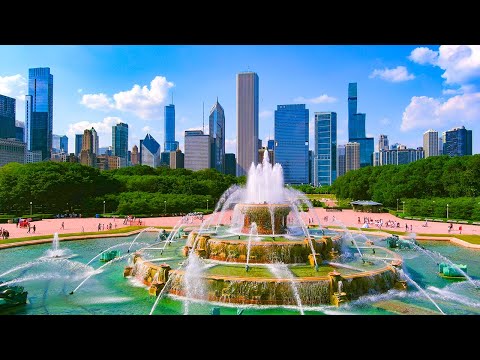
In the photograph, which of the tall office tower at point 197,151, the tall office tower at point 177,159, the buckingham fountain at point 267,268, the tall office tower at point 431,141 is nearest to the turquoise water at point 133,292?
the buckingham fountain at point 267,268

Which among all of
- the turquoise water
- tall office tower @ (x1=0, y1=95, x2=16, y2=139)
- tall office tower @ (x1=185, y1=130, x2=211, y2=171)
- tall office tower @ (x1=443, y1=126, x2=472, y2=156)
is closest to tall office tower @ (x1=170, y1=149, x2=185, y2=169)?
tall office tower @ (x1=185, y1=130, x2=211, y2=171)

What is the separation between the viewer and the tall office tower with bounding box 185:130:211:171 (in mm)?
188125

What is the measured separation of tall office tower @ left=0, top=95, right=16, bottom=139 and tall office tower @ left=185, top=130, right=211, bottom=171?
77565 mm

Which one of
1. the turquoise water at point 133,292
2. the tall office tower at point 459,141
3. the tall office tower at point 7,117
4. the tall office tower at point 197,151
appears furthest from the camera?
the tall office tower at point 197,151

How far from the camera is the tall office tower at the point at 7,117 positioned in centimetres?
12575

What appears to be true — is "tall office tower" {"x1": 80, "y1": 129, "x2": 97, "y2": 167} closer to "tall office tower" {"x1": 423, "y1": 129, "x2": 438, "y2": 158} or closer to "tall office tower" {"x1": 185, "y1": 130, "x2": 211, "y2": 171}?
"tall office tower" {"x1": 185, "y1": 130, "x2": 211, "y2": 171}

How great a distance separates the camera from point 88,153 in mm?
157125

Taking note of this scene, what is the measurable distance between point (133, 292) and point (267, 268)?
17.9 feet

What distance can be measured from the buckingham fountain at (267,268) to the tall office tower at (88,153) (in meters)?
132

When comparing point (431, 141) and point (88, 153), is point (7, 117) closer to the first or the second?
point (88, 153)

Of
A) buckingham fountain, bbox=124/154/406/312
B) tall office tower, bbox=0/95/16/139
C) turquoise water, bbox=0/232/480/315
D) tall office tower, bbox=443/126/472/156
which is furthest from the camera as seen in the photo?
tall office tower, bbox=443/126/472/156

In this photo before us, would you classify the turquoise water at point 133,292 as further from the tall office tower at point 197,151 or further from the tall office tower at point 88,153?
the tall office tower at point 197,151
